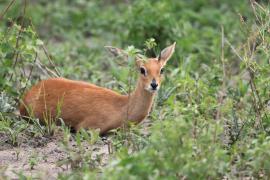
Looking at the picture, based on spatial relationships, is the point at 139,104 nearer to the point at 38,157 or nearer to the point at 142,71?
the point at 142,71

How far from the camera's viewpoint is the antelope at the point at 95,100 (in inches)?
318

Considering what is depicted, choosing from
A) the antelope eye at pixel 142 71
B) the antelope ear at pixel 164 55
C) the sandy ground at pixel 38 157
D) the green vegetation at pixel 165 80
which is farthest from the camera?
the antelope ear at pixel 164 55

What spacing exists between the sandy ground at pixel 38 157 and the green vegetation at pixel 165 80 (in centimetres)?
6

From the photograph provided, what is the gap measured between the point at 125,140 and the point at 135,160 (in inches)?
41.1

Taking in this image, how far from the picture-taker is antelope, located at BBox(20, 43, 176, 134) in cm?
809

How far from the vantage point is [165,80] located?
9.16 m

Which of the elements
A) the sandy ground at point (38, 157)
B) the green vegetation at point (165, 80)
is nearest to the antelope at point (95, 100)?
the green vegetation at point (165, 80)

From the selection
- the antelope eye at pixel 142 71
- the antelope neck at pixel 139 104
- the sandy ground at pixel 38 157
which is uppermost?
the antelope eye at pixel 142 71

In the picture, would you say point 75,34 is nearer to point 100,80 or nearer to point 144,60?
point 100,80

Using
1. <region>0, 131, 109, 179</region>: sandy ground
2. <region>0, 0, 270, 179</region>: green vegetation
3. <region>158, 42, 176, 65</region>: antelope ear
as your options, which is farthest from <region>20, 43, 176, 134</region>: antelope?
<region>0, 131, 109, 179</region>: sandy ground

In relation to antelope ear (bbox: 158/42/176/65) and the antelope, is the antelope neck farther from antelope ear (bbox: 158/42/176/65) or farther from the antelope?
antelope ear (bbox: 158/42/176/65)

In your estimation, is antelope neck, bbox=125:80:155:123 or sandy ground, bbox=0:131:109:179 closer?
sandy ground, bbox=0:131:109:179

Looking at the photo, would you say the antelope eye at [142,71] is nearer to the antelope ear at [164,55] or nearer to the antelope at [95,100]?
the antelope at [95,100]

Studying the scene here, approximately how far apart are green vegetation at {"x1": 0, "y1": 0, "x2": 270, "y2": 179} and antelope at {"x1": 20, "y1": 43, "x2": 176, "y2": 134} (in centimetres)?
19
